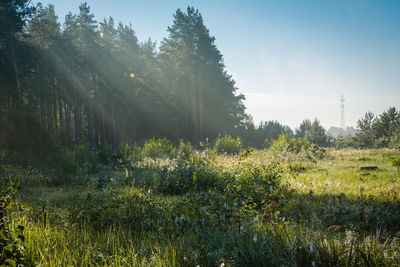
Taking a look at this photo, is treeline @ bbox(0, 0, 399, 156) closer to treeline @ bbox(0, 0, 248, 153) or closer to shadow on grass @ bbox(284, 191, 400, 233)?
treeline @ bbox(0, 0, 248, 153)

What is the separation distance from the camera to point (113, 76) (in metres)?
29.1

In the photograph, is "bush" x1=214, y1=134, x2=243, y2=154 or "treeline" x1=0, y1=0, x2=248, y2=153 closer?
"bush" x1=214, y1=134, x2=243, y2=154

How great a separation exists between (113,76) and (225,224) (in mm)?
30123

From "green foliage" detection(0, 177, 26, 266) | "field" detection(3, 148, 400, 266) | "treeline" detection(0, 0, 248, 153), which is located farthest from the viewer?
"treeline" detection(0, 0, 248, 153)

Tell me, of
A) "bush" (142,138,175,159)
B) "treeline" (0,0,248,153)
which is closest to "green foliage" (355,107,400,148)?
"treeline" (0,0,248,153)

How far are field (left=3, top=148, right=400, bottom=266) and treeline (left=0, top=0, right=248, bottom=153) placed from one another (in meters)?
14.2

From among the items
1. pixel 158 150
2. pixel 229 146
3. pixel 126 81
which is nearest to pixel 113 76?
pixel 126 81

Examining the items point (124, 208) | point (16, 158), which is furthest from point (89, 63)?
point (124, 208)

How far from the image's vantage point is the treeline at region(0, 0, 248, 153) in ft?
65.6

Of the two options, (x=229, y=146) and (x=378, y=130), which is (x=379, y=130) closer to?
(x=378, y=130)

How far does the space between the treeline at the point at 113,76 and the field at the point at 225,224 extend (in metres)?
14.2

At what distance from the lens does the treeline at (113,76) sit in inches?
787

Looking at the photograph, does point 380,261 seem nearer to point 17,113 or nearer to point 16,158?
point 16,158

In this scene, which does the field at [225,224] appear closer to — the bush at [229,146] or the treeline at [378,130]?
the bush at [229,146]
